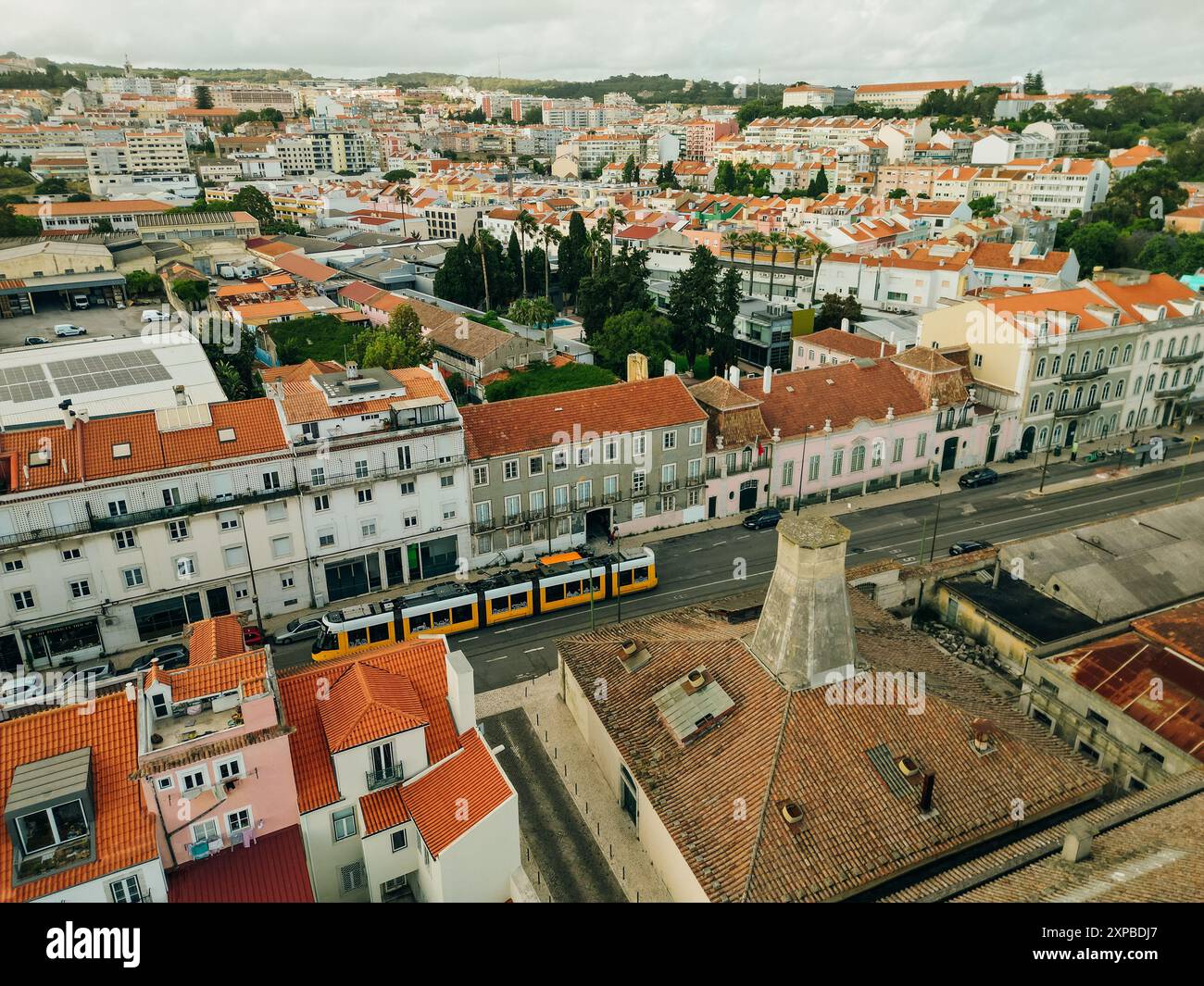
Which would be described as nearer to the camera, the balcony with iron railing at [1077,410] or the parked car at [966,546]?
the parked car at [966,546]

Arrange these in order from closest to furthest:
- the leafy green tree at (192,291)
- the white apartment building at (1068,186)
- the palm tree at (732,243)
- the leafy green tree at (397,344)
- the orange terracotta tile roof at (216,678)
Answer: the orange terracotta tile roof at (216,678)
the leafy green tree at (397,344)
the leafy green tree at (192,291)
the palm tree at (732,243)
the white apartment building at (1068,186)

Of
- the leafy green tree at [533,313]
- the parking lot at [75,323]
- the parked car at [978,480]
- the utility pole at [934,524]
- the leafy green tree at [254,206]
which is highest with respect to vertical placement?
the leafy green tree at [254,206]

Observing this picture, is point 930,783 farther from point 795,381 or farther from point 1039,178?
point 1039,178

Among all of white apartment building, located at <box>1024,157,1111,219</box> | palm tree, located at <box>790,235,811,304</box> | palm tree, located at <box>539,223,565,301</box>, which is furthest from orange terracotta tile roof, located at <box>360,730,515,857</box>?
white apartment building, located at <box>1024,157,1111,219</box>

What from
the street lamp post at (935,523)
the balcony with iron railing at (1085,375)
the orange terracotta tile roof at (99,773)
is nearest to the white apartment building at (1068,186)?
the balcony with iron railing at (1085,375)

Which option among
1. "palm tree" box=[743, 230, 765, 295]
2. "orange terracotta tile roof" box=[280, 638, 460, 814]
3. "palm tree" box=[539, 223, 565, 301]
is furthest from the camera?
"palm tree" box=[539, 223, 565, 301]

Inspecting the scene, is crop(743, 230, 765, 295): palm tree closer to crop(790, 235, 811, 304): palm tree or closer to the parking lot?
crop(790, 235, 811, 304): palm tree

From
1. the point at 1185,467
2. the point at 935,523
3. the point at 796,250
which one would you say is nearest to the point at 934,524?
the point at 935,523

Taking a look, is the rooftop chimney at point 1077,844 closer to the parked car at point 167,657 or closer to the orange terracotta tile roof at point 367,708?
the orange terracotta tile roof at point 367,708
